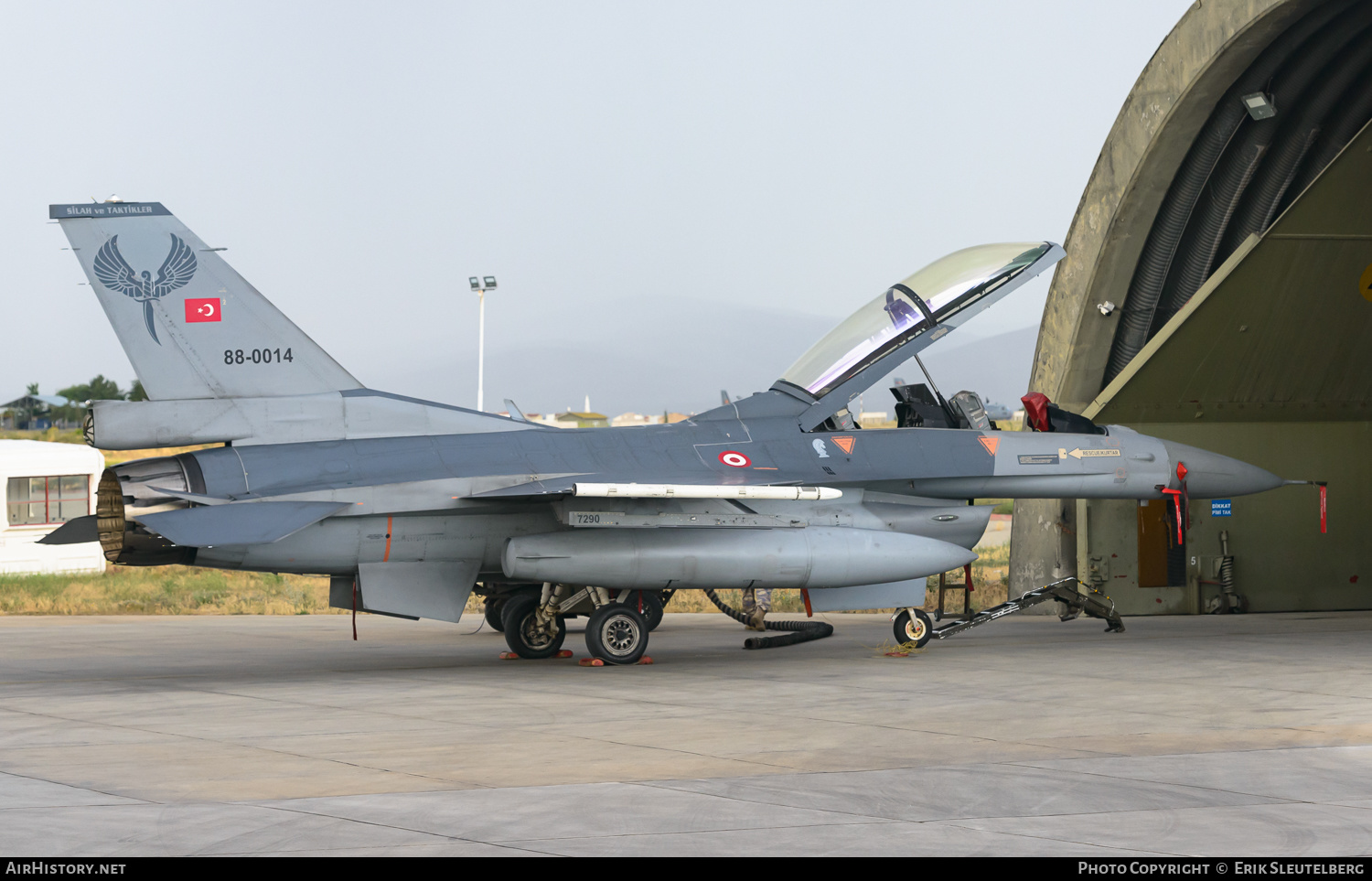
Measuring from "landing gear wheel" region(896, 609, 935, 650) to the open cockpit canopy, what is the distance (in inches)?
84.3

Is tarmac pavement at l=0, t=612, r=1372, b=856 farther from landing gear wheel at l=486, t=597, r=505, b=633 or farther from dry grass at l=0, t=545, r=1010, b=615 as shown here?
dry grass at l=0, t=545, r=1010, b=615

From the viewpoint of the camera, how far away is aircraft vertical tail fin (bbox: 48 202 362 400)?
1071cm

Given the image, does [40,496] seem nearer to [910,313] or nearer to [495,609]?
[495,609]

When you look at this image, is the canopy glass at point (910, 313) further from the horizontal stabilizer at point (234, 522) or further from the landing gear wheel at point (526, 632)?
the horizontal stabilizer at point (234, 522)

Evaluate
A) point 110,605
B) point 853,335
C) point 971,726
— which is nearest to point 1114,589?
point 853,335

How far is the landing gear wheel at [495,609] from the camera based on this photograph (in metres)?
13.6

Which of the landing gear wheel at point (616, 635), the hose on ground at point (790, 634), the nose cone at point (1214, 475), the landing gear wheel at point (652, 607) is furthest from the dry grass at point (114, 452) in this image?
the nose cone at point (1214, 475)

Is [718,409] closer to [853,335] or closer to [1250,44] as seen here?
[853,335]

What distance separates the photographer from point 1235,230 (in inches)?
717

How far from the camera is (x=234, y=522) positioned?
1015cm

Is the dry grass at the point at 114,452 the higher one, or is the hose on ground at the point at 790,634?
the dry grass at the point at 114,452

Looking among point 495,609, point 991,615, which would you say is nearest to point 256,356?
point 495,609

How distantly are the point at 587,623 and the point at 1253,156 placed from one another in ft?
35.9

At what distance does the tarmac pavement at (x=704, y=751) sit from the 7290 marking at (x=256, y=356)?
266 centimetres
